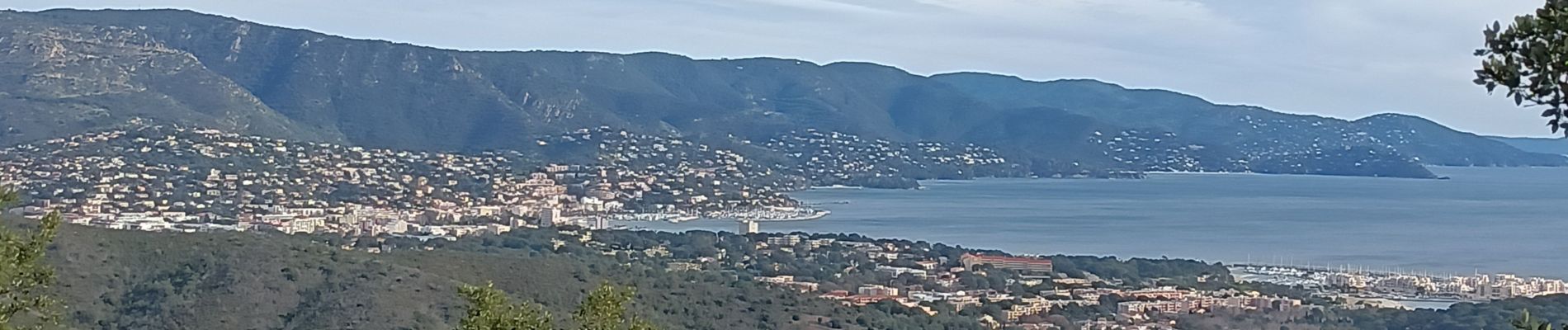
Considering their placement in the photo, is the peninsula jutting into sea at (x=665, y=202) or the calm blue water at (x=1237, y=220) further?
the calm blue water at (x=1237, y=220)

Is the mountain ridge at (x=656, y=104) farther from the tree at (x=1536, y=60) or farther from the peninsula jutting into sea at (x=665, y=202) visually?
the tree at (x=1536, y=60)

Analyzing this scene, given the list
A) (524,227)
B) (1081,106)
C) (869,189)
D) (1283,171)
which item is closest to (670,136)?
(869,189)

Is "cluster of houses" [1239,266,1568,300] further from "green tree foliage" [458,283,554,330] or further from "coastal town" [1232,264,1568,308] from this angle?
"green tree foliage" [458,283,554,330]

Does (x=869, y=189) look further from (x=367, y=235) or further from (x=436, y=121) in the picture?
(x=367, y=235)

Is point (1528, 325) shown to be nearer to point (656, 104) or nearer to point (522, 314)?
point (522, 314)

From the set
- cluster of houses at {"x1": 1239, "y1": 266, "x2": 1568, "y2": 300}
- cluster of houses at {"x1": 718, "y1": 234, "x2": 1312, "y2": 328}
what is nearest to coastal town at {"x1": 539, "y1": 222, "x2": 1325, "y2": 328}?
cluster of houses at {"x1": 718, "y1": 234, "x2": 1312, "y2": 328}

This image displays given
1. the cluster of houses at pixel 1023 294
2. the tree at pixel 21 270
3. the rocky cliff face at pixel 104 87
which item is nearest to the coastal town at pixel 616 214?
the cluster of houses at pixel 1023 294
